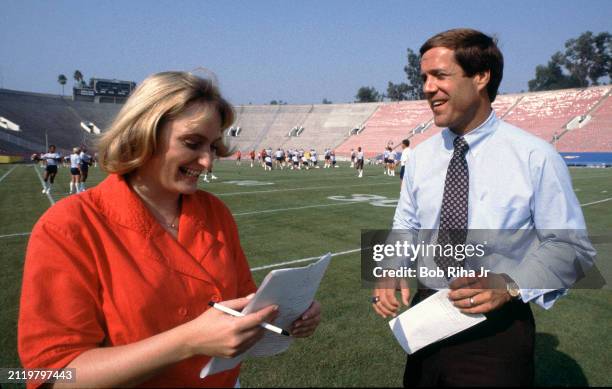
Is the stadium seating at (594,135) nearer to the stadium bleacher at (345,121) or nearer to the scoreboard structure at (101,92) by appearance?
the stadium bleacher at (345,121)

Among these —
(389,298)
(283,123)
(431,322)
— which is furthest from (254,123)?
(431,322)

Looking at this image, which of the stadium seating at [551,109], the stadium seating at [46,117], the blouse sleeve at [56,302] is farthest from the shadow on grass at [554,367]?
the stadium seating at [46,117]

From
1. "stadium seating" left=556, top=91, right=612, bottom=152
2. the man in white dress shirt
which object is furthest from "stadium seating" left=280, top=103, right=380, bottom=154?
the man in white dress shirt

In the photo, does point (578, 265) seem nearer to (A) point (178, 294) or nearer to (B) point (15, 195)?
(A) point (178, 294)

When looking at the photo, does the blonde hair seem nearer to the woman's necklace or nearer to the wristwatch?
the woman's necklace

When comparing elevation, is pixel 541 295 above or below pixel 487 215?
below

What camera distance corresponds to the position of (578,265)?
1853 millimetres

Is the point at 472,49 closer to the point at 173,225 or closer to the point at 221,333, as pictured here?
the point at 173,225

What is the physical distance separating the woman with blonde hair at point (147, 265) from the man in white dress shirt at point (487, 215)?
2.37 feet

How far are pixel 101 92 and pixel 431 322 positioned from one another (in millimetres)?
81627

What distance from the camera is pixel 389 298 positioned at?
2154 mm

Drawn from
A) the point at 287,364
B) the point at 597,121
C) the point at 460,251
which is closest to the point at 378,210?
the point at 287,364

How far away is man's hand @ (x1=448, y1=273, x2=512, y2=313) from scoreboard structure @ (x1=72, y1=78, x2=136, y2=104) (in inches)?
3127

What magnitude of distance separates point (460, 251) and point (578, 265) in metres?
0.48
